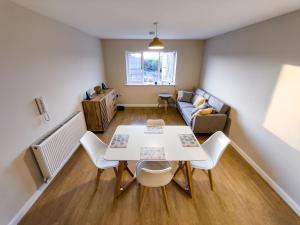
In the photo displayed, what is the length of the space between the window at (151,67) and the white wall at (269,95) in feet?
7.75

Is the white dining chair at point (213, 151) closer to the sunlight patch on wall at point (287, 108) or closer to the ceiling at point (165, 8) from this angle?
the sunlight patch on wall at point (287, 108)

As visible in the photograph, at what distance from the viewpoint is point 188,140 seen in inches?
83.2

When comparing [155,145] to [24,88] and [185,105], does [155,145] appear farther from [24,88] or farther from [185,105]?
[185,105]

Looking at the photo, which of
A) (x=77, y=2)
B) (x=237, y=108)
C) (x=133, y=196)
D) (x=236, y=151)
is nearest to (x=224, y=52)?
(x=237, y=108)

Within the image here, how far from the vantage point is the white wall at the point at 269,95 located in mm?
1917

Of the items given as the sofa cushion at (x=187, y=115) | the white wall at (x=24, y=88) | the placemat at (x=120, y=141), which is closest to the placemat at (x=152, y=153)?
Answer: the placemat at (x=120, y=141)

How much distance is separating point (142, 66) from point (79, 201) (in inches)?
179

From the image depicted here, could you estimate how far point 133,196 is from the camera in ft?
6.82

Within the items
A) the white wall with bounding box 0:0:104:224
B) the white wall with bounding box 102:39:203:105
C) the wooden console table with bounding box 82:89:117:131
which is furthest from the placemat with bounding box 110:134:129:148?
the white wall with bounding box 102:39:203:105

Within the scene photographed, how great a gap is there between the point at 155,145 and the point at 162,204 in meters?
→ 0.78

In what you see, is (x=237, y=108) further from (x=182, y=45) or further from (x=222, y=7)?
(x=182, y=45)

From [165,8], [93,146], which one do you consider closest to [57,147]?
[93,146]

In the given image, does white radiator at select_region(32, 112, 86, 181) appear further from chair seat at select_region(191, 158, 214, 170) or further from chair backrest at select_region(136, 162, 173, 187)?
chair seat at select_region(191, 158, 214, 170)

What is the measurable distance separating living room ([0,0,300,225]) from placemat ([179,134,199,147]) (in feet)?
0.05
